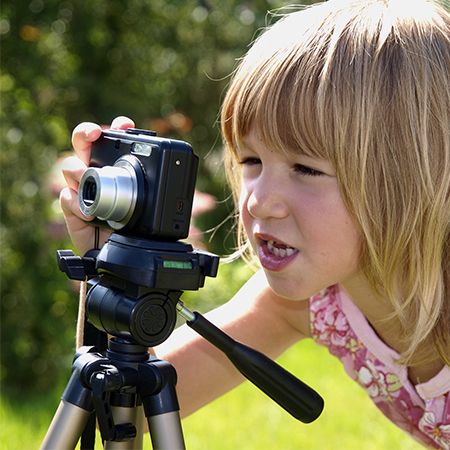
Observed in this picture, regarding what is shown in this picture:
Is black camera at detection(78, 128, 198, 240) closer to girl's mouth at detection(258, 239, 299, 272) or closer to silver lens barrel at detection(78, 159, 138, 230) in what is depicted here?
silver lens barrel at detection(78, 159, 138, 230)

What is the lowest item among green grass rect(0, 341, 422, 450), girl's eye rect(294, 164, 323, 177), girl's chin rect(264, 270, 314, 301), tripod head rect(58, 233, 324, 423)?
green grass rect(0, 341, 422, 450)

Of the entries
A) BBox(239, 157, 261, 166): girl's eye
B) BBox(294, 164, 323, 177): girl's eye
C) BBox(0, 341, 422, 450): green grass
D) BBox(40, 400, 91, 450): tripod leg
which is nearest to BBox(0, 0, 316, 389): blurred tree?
BBox(0, 341, 422, 450): green grass

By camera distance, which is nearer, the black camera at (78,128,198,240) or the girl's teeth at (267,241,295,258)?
the black camera at (78,128,198,240)

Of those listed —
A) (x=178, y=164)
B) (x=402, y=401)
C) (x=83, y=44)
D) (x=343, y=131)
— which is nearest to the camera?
(x=178, y=164)

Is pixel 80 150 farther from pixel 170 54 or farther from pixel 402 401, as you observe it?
pixel 170 54

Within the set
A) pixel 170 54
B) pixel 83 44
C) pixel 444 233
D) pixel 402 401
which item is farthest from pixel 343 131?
pixel 170 54

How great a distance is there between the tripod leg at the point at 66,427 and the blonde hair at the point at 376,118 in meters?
0.55

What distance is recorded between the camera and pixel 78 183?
167cm

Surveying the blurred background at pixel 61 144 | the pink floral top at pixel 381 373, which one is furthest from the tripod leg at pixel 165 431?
the blurred background at pixel 61 144

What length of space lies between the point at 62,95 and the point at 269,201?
95.1 inches

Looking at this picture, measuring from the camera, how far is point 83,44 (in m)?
3.94

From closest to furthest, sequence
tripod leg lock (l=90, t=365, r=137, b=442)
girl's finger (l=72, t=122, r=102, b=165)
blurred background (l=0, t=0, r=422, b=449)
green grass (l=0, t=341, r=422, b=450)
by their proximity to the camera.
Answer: tripod leg lock (l=90, t=365, r=137, b=442) → girl's finger (l=72, t=122, r=102, b=165) → green grass (l=0, t=341, r=422, b=450) → blurred background (l=0, t=0, r=422, b=449)

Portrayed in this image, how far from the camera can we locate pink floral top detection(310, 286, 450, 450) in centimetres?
194

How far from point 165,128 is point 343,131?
289 centimetres
